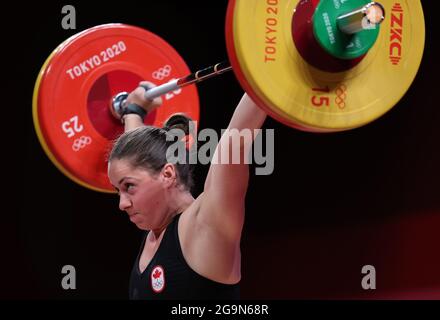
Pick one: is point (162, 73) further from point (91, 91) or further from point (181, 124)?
point (181, 124)

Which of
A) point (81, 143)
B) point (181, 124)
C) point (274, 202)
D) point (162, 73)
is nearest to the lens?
point (181, 124)

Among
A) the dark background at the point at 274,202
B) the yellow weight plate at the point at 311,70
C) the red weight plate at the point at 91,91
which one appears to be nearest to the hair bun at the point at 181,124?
the red weight plate at the point at 91,91

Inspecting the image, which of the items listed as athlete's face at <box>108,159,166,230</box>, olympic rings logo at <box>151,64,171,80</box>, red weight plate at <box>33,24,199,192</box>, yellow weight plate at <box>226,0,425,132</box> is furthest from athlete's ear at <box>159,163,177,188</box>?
olympic rings logo at <box>151,64,171,80</box>

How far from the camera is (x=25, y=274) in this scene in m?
3.41

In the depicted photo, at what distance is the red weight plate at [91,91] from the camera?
2.48 m

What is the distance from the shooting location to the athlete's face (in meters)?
1.93

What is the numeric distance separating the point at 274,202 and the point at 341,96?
2.53m

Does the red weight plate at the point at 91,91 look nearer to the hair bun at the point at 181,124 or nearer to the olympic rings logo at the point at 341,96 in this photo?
the hair bun at the point at 181,124

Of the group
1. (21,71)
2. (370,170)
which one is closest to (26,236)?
(21,71)

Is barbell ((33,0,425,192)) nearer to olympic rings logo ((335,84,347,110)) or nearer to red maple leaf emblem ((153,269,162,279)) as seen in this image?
olympic rings logo ((335,84,347,110))

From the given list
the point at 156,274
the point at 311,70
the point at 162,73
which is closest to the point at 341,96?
the point at 311,70

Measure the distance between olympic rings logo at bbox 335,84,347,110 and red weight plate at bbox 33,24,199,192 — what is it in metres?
1.19

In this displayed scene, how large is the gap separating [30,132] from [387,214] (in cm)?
195

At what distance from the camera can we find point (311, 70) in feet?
5.10
